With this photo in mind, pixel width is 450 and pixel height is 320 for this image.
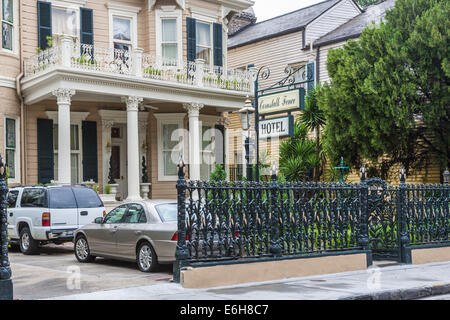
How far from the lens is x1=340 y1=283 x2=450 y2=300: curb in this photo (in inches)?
345

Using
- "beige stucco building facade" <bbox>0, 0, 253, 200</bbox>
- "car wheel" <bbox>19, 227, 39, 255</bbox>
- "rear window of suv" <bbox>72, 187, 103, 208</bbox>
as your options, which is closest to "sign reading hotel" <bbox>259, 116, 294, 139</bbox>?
"rear window of suv" <bbox>72, 187, 103, 208</bbox>

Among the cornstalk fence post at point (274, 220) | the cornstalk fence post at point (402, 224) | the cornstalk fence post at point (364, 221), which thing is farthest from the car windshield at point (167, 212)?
the cornstalk fence post at point (402, 224)

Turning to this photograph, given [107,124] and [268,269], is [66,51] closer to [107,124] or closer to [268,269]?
[107,124]

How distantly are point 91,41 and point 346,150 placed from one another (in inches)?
386

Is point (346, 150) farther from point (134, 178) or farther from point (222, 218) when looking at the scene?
point (222, 218)

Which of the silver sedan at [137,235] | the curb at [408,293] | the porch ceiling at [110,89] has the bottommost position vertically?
the curb at [408,293]

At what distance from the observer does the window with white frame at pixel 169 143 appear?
23.0 metres

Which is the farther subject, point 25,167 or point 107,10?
point 107,10

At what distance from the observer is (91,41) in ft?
69.3

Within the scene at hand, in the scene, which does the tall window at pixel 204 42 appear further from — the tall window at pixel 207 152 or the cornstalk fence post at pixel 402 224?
the cornstalk fence post at pixel 402 224

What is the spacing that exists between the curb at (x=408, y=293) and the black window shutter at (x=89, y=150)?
47.3 feet

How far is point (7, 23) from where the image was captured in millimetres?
19375

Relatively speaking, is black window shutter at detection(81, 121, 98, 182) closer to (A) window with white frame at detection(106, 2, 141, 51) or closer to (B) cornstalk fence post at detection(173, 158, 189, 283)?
(A) window with white frame at detection(106, 2, 141, 51)
